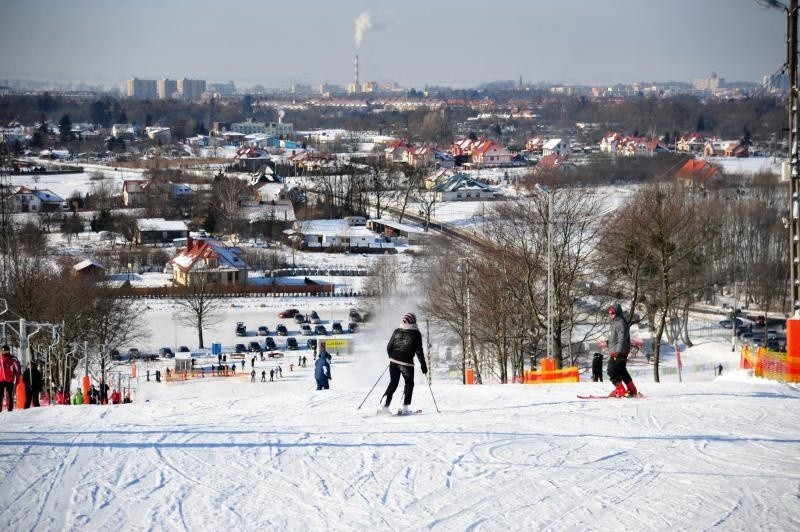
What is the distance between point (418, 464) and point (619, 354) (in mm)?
3910

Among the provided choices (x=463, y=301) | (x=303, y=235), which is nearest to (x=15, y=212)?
(x=303, y=235)

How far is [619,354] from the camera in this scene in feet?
35.9

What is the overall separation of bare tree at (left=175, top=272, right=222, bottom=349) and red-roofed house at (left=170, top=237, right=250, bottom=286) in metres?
1.76

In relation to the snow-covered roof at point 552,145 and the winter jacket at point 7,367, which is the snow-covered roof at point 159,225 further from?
the snow-covered roof at point 552,145

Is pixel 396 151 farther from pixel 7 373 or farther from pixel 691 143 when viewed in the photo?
pixel 7 373

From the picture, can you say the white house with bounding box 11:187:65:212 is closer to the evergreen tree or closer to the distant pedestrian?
the distant pedestrian

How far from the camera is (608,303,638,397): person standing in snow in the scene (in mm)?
10945

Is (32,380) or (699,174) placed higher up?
(699,174)

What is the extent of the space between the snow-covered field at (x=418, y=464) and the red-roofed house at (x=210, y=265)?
118 feet

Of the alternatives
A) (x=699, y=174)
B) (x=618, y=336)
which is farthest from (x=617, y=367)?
(x=699, y=174)

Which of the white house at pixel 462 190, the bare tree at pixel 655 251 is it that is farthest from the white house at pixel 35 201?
the bare tree at pixel 655 251

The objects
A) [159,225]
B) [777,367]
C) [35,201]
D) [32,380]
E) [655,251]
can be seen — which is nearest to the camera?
[32,380]

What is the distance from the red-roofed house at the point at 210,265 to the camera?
1833 inches

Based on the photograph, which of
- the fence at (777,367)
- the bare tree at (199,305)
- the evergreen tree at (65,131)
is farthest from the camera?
the evergreen tree at (65,131)
